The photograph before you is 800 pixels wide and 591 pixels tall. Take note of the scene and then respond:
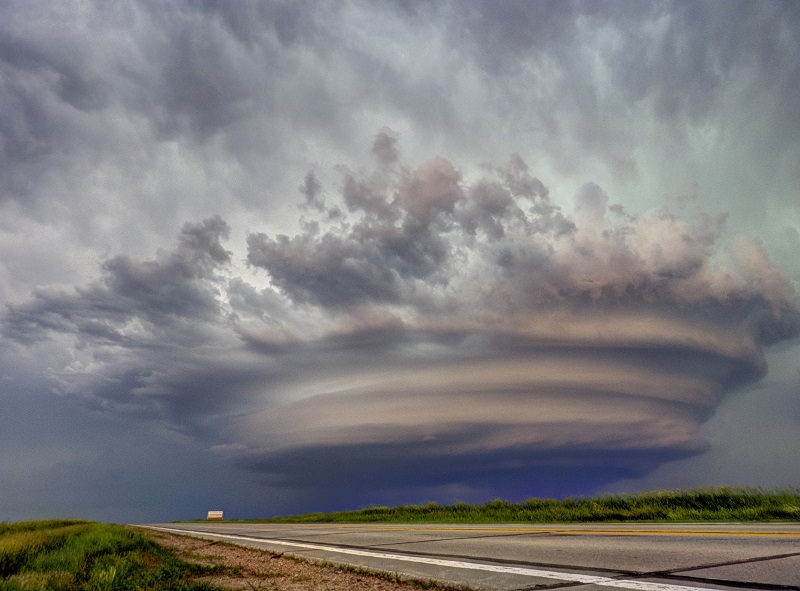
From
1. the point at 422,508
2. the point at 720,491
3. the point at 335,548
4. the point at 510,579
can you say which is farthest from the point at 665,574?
the point at 422,508

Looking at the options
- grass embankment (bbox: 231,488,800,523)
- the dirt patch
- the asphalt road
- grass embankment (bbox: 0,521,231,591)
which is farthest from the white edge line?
grass embankment (bbox: 231,488,800,523)

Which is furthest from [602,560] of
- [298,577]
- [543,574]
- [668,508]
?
[668,508]

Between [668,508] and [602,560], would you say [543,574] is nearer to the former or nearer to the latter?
[602,560]

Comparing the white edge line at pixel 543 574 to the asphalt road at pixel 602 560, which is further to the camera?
the asphalt road at pixel 602 560

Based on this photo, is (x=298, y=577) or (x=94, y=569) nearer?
(x=298, y=577)

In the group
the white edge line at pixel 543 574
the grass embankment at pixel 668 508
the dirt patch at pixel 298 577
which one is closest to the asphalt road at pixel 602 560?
the white edge line at pixel 543 574

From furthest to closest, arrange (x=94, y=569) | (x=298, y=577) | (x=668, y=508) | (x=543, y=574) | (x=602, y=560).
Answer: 1. (x=668, y=508)
2. (x=94, y=569)
3. (x=298, y=577)
4. (x=602, y=560)
5. (x=543, y=574)

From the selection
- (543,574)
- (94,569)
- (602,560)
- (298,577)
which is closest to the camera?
(543,574)

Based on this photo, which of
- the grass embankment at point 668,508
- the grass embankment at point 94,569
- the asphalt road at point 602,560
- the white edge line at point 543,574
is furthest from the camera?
the grass embankment at point 668,508

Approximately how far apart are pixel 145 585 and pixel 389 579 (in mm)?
2836

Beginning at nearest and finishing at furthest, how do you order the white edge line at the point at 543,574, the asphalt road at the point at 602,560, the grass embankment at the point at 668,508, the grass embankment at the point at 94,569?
the white edge line at the point at 543,574 < the asphalt road at the point at 602,560 < the grass embankment at the point at 94,569 < the grass embankment at the point at 668,508

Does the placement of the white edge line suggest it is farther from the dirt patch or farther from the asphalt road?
the dirt patch

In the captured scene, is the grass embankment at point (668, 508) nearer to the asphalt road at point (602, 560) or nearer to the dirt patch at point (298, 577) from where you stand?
the asphalt road at point (602, 560)

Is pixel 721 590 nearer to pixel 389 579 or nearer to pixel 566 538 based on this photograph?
pixel 389 579
